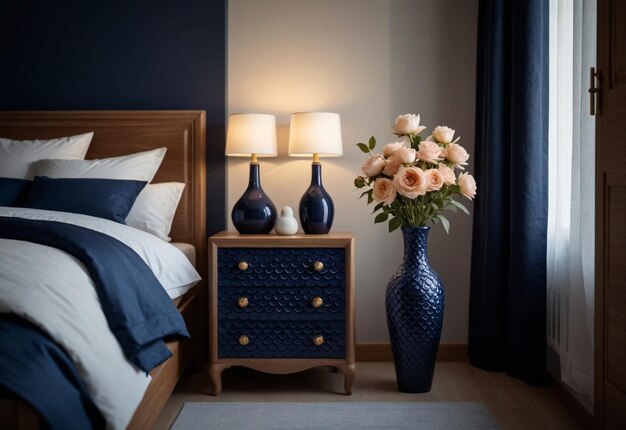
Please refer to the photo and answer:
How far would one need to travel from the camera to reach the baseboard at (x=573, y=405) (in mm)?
2141

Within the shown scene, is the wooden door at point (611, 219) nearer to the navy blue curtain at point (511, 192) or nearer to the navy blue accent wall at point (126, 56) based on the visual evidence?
the navy blue curtain at point (511, 192)

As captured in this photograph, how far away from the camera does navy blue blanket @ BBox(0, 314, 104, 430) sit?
50.1 inches

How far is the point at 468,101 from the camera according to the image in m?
3.09

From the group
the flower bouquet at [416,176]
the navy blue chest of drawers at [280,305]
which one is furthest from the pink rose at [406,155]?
the navy blue chest of drawers at [280,305]

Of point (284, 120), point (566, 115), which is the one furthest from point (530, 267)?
point (284, 120)

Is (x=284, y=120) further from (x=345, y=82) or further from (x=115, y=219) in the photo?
(x=115, y=219)

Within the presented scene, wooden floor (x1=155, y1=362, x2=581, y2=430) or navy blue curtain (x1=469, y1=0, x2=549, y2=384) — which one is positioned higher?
navy blue curtain (x1=469, y1=0, x2=549, y2=384)

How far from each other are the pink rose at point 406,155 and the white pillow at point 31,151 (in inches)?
62.0

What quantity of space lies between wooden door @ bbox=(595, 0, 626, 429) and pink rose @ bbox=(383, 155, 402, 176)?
842 mm

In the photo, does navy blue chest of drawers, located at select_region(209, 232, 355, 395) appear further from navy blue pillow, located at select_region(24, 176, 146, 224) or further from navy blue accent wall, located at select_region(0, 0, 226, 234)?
navy blue accent wall, located at select_region(0, 0, 226, 234)

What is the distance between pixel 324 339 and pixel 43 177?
1.42 metres

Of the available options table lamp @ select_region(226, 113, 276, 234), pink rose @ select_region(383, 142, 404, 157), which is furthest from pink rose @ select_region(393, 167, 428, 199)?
table lamp @ select_region(226, 113, 276, 234)

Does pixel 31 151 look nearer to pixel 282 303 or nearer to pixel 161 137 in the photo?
pixel 161 137

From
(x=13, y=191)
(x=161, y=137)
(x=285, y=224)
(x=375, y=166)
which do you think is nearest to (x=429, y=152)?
(x=375, y=166)
